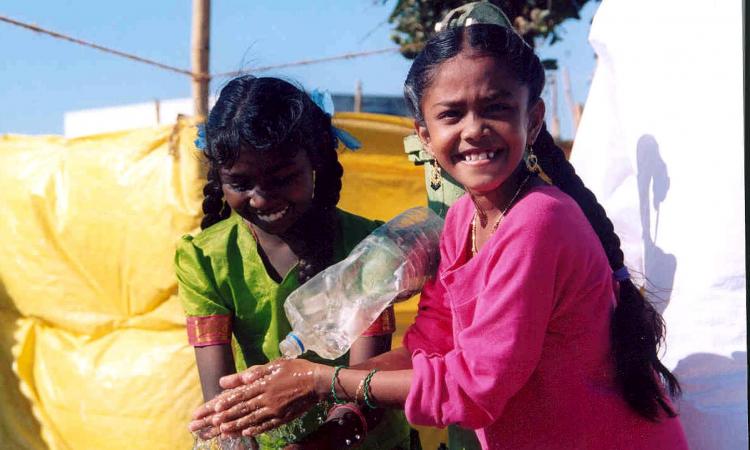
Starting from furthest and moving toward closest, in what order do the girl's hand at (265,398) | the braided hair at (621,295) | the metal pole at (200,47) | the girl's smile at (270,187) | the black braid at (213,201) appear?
the metal pole at (200,47) < the black braid at (213,201) < the girl's smile at (270,187) < the girl's hand at (265,398) < the braided hair at (621,295)

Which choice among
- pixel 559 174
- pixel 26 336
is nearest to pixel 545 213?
pixel 559 174

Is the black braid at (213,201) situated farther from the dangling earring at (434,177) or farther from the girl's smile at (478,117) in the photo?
the girl's smile at (478,117)

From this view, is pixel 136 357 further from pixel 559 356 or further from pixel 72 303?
pixel 559 356

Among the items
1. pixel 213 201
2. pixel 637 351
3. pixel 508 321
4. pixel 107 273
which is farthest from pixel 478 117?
pixel 107 273

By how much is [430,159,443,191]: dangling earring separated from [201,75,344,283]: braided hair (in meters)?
0.24

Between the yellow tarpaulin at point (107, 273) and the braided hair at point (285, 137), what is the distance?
1175 mm

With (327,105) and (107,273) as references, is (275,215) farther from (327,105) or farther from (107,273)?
(107,273)

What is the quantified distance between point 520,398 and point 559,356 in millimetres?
106

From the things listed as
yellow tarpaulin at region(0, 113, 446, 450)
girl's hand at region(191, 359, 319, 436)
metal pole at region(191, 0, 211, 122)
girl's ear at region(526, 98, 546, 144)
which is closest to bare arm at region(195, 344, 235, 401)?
girl's hand at region(191, 359, 319, 436)

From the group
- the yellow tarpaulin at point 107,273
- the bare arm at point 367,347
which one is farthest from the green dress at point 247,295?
the yellow tarpaulin at point 107,273

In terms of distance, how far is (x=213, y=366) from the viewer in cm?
190

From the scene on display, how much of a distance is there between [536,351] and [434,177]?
811 millimetres

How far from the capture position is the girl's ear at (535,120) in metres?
1.51

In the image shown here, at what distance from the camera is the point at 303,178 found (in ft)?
6.07
